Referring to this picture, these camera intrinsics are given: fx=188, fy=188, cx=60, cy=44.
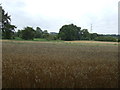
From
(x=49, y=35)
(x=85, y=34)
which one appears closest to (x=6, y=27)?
(x=49, y=35)

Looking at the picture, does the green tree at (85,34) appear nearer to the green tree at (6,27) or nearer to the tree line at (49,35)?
the tree line at (49,35)

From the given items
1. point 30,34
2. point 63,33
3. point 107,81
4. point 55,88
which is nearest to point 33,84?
point 55,88

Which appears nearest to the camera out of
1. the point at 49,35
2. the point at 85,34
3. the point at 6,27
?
the point at 6,27

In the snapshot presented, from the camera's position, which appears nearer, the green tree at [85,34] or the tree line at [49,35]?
the tree line at [49,35]

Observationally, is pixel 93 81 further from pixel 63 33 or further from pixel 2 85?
pixel 63 33

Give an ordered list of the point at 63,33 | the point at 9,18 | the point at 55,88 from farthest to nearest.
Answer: the point at 63,33, the point at 9,18, the point at 55,88

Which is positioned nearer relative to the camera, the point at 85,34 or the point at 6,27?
the point at 6,27

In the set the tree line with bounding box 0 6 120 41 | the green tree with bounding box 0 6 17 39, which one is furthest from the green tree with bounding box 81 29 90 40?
the green tree with bounding box 0 6 17 39

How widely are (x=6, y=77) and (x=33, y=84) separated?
1.17 m

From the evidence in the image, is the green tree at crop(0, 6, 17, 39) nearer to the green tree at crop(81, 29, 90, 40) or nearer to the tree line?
the tree line

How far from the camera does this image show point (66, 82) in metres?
5.07

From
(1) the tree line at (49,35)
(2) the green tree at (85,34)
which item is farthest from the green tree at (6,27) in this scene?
(2) the green tree at (85,34)

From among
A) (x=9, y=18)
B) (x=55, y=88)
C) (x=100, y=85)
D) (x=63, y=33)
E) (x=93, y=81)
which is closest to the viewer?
(x=55, y=88)

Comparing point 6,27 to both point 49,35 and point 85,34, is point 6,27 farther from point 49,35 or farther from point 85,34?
point 85,34
